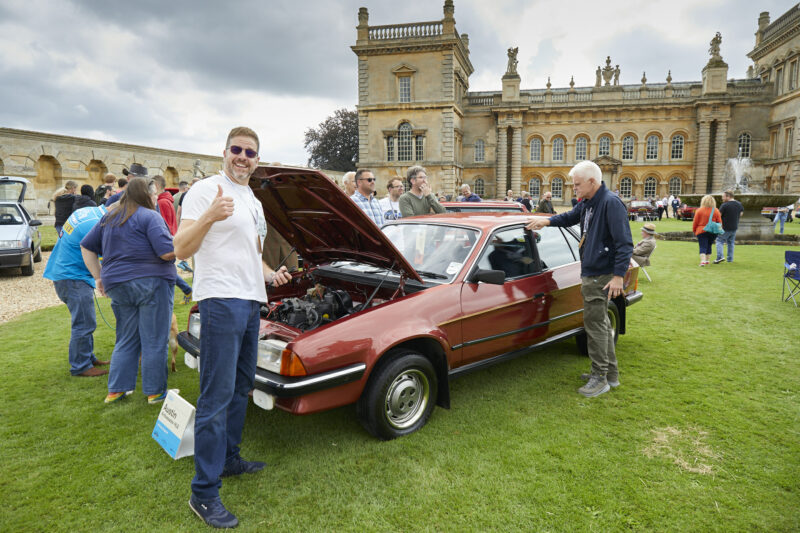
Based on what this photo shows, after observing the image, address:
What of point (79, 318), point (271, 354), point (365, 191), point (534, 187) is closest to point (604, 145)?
point (534, 187)

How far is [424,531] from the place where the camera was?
8.57ft

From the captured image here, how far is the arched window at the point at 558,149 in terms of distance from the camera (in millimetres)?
45031

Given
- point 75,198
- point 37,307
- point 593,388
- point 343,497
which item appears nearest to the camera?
point 343,497

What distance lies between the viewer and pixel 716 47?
40938 millimetres

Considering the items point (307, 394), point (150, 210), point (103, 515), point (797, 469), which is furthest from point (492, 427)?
point (150, 210)

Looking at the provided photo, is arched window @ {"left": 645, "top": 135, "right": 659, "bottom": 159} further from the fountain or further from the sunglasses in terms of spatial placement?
the sunglasses

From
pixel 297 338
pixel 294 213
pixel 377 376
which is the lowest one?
pixel 377 376

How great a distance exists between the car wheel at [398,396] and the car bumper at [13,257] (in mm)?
11205

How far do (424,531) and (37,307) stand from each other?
9.04m

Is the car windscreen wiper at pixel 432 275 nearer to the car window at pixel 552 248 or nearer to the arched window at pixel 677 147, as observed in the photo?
the car window at pixel 552 248

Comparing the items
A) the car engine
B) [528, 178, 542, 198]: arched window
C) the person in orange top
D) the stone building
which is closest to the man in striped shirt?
the car engine

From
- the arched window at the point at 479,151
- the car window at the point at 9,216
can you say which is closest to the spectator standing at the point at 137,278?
the car window at the point at 9,216

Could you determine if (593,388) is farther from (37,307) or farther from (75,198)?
(75,198)

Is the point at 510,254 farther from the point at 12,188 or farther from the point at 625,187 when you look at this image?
the point at 625,187
